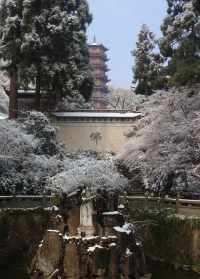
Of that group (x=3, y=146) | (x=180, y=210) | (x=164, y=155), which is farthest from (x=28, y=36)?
(x=180, y=210)

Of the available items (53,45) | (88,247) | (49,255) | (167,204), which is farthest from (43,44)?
(88,247)

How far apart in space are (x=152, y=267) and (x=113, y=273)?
171 inches

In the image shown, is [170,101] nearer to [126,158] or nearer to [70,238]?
[126,158]

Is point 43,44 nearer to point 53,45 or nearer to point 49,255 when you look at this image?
point 53,45

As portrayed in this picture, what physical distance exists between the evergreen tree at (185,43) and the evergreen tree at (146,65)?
2.56 m

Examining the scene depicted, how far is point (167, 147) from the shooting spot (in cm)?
2123

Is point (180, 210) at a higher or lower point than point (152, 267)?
higher

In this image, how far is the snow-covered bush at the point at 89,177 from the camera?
838 inches

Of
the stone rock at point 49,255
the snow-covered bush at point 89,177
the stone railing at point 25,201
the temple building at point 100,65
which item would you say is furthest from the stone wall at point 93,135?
the temple building at point 100,65

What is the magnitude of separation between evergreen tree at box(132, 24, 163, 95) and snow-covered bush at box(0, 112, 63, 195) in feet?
23.1

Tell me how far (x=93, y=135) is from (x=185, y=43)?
9088 mm

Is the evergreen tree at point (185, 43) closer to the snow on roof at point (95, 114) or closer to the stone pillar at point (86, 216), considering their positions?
the snow on roof at point (95, 114)

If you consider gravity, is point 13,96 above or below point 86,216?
above

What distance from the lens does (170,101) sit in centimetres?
2262
